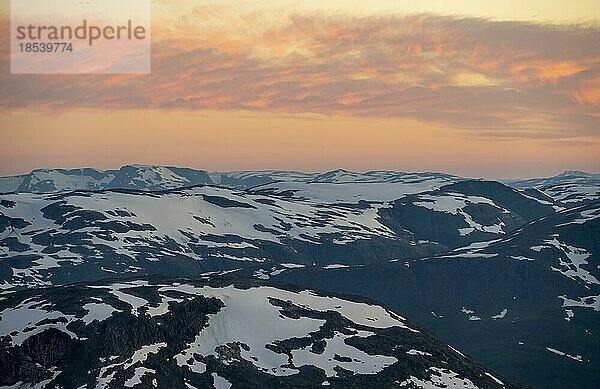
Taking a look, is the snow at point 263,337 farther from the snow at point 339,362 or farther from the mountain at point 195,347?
the mountain at point 195,347

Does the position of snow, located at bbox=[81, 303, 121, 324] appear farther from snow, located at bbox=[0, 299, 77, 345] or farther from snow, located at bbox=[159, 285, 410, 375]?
snow, located at bbox=[159, 285, 410, 375]

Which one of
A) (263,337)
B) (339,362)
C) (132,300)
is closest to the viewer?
(339,362)

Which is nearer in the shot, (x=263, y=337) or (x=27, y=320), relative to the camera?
(x=27, y=320)

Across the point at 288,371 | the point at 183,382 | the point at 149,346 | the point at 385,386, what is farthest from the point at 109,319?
the point at 385,386

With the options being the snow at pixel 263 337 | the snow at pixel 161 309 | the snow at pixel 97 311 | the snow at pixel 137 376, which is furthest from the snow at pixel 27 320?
the snow at pixel 263 337

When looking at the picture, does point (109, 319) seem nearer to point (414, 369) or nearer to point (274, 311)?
point (274, 311)

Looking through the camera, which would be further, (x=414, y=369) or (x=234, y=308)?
(x=234, y=308)

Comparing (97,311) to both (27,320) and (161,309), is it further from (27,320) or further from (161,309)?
(27,320)

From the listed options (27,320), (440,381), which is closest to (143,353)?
(27,320)
